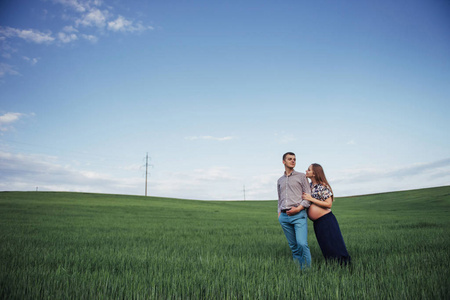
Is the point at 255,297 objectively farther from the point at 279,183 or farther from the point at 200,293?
the point at 279,183

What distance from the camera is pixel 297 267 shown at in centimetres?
451

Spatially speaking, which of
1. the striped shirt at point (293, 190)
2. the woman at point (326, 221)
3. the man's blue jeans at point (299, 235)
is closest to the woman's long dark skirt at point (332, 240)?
the woman at point (326, 221)

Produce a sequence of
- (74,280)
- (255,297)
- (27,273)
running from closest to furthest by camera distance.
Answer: (255,297), (74,280), (27,273)

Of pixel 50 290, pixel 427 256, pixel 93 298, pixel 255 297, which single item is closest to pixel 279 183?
pixel 255 297

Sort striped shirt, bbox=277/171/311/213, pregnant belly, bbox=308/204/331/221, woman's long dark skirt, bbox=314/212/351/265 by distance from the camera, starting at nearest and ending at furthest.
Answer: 1. woman's long dark skirt, bbox=314/212/351/265
2. pregnant belly, bbox=308/204/331/221
3. striped shirt, bbox=277/171/311/213

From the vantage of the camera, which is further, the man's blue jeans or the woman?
the man's blue jeans

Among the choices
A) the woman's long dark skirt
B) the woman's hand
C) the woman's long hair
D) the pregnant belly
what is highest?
the woman's long hair

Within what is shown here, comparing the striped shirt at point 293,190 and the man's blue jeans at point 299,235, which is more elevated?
the striped shirt at point 293,190

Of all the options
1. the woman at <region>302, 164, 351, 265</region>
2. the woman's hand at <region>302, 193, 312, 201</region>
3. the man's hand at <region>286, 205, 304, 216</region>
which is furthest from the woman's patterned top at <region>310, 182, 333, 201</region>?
the man's hand at <region>286, 205, 304, 216</region>

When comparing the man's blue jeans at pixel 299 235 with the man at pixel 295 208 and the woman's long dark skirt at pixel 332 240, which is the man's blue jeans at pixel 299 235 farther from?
the woman's long dark skirt at pixel 332 240

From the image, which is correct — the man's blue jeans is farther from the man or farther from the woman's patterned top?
the woman's patterned top

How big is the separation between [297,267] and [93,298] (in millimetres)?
3248

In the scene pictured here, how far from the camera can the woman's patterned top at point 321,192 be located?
4500mm

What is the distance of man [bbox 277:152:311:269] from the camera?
4.64 meters
